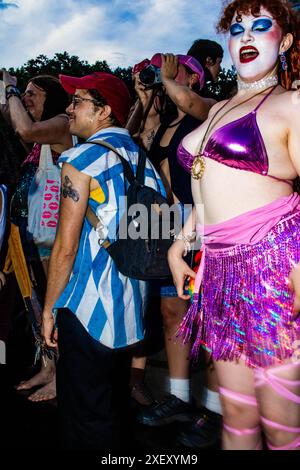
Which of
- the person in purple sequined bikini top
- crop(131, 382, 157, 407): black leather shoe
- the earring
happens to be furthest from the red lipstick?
crop(131, 382, 157, 407): black leather shoe

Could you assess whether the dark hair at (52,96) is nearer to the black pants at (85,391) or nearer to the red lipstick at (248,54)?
the black pants at (85,391)

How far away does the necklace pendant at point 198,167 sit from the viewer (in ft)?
5.87

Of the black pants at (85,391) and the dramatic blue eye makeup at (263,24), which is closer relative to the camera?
the dramatic blue eye makeup at (263,24)

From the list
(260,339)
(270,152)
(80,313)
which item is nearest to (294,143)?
(270,152)

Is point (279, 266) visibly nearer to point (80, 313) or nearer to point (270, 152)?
point (270, 152)

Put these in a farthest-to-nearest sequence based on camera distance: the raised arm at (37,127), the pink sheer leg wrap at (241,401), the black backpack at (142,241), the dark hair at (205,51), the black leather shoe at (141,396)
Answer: the dark hair at (205,51)
the black leather shoe at (141,396)
the raised arm at (37,127)
the black backpack at (142,241)
the pink sheer leg wrap at (241,401)

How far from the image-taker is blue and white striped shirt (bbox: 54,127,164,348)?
6.73ft

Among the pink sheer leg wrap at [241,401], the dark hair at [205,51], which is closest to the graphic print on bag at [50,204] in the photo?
the dark hair at [205,51]

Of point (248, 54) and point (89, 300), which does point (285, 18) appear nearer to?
point (248, 54)

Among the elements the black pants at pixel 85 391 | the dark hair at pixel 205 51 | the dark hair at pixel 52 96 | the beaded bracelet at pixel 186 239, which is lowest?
the black pants at pixel 85 391

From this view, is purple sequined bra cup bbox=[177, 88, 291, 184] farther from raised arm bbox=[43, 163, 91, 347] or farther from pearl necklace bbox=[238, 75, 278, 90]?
raised arm bbox=[43, 163, 91, 347]

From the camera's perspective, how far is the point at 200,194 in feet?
6.03

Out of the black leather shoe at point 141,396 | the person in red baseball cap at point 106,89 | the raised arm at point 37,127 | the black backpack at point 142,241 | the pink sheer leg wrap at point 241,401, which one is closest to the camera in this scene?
the pink sheer leg wrap at point 241,401

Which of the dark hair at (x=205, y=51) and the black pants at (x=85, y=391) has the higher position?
the dark hair at (x=205, y=51)
